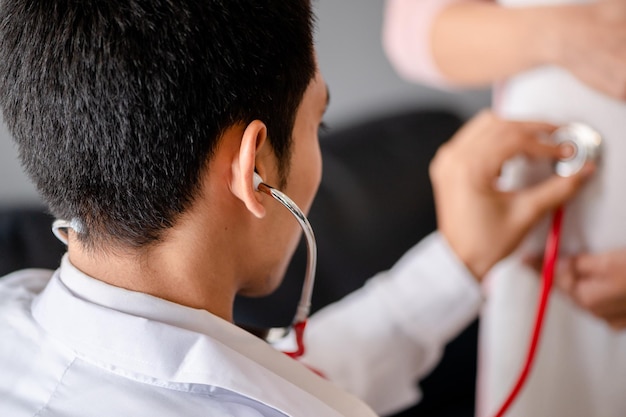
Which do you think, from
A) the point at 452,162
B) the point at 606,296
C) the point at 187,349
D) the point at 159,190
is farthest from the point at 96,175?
the point at 606,296

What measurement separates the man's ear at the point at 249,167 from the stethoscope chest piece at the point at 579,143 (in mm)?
363

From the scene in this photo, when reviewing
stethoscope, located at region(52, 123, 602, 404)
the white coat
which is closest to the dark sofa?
stethoscope, located at region(52, 123, 602, 404)

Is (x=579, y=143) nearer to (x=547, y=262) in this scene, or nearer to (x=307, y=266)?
(x=547, y=262)

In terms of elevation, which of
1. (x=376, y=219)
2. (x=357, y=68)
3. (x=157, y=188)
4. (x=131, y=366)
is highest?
(x=157, y=188)

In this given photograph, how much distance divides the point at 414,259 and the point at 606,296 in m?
0.22

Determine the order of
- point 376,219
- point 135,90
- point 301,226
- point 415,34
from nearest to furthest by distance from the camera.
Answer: point 135,90, point 301,226, point 415,34, point 376,219

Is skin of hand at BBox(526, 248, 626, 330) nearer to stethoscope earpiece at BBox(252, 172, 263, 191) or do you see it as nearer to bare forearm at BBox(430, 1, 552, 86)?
bare forearm at BBox(430, 1, 552, 86)

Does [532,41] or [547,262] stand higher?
[532,41]

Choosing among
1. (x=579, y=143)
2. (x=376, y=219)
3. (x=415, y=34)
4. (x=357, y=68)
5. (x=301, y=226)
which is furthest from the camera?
(x=357, y=68)

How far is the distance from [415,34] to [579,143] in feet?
0.95

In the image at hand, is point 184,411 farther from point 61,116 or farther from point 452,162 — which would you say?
point 452,162

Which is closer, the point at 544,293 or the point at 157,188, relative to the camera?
the point at 157,188

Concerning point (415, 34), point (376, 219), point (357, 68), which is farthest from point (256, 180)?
point (357, 68)

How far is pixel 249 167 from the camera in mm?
614
